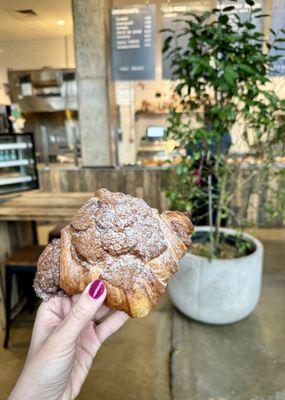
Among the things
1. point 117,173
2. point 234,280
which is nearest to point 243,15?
point 117,173

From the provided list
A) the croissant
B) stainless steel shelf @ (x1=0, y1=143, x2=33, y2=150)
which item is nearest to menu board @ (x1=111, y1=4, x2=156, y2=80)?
stainless steel shelf @ (x1=0, y1=143, x2=33, y2=150)

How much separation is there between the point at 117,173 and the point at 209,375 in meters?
2.78

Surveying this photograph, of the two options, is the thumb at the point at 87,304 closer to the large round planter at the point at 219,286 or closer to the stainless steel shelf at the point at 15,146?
the large round planter at the point at 219,286

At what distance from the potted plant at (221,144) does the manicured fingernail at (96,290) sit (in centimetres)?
129

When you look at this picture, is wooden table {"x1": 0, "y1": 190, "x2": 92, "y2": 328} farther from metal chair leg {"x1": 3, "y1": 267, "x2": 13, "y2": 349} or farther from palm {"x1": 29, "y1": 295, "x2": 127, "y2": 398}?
palm {"x1": 29, "y1": 295, "x2": 127, "y2": 398}

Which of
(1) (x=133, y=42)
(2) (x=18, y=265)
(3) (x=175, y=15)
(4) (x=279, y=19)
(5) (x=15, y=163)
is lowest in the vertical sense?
(2) (x=18, y=265)

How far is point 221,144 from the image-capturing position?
2.33 m

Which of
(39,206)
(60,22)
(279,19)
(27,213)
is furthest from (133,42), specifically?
(27,213)

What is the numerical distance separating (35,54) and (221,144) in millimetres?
5844

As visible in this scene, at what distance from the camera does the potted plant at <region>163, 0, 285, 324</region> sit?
179 centimetres

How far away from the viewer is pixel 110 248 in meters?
0.87

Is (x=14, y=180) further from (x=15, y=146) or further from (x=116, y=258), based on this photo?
(x=116, y=258)

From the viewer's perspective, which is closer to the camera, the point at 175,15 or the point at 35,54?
the point at 175,15

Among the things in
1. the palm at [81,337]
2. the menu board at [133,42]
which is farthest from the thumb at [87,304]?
the menu board at [133,42]
